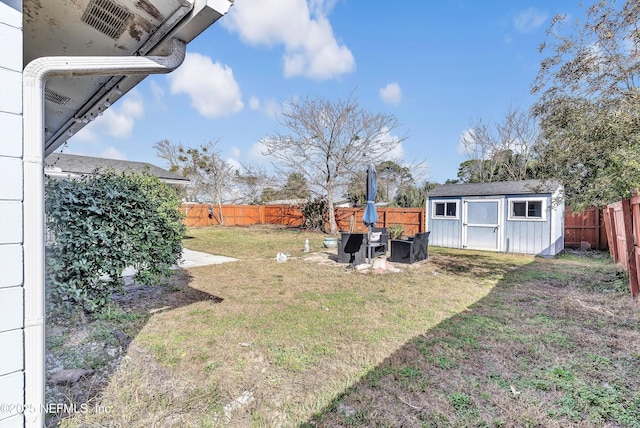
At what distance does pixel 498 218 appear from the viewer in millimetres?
10398

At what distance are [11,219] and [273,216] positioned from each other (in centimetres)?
2013

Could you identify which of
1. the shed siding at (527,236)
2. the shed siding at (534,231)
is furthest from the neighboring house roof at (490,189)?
the shed siding at (527,236)

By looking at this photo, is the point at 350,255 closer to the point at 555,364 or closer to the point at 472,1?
the point at 555,364

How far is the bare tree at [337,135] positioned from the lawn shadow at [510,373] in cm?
1150

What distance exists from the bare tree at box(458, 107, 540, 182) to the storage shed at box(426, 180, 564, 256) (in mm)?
8303

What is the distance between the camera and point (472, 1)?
321 inches

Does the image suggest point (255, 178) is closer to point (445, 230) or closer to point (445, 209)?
point (445, 209)

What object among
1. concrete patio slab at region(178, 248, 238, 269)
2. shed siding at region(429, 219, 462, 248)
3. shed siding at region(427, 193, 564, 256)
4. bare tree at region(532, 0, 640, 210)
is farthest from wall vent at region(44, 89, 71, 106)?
shed siding at region(429, 219, 462, 248)

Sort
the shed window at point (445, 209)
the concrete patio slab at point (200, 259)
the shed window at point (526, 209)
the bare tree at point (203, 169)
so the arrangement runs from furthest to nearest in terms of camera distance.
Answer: the bare tree at point (203, 169)
the shed window at point (445, 209)
the shed window at point (526, 209)
the concrete patio slab at point (200, 259)

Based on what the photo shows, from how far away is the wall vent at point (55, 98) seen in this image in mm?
3041

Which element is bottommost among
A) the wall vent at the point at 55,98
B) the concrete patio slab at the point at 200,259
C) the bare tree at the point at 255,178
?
the concrete patio slab at the point at 200,259

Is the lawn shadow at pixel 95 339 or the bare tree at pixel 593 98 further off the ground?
the bare tree at pixel 593 98

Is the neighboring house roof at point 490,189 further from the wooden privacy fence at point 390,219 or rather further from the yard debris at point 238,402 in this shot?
the yard debris at point 238,402

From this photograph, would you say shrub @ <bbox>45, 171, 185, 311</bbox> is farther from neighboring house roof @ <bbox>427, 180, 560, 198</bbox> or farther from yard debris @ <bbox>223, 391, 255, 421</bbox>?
neighboring house roof @ <bbox>427, 180, 560, 198</bbox>
